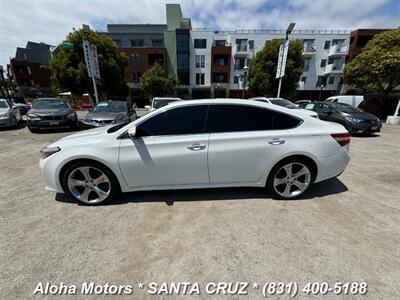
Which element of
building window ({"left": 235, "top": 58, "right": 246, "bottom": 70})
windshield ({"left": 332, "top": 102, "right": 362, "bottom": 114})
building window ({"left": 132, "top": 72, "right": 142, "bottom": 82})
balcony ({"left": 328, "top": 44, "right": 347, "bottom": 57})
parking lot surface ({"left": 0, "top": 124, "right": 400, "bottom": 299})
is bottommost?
parking lot surface ({"left": 0, "top": 124, "right": 400, "bottom": 299})

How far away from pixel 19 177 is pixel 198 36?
1384 inches

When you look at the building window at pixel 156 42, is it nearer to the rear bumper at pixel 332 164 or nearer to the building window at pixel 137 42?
the building window at pixel 137 42

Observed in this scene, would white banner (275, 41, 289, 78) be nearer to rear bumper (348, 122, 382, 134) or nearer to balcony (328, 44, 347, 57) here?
rear bumper (348, 122, 382, 134)

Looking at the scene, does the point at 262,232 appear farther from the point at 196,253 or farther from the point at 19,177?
the point at 19,177

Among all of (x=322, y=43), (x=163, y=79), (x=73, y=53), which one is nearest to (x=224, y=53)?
(x=163, y=79)

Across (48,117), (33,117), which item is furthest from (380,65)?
(33,117)

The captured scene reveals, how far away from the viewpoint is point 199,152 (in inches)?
107

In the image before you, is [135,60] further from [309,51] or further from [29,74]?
[29,74]

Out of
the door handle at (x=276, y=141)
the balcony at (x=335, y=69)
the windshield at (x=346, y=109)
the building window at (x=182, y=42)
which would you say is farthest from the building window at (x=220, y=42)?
the door handle at (x=276, y=141)

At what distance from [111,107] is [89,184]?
22.5ft

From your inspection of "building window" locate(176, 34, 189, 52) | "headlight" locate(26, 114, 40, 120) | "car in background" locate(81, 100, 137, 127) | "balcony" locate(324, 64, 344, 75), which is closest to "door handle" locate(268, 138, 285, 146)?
"car in background" locate(81, 100, 137, 127)

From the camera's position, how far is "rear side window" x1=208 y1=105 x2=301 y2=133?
282 centimetres

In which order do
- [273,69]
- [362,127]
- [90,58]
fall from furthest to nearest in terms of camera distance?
[273,69]
[90,58]
[362,127]

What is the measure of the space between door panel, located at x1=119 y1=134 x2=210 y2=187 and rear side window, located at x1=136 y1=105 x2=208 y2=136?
10cm
